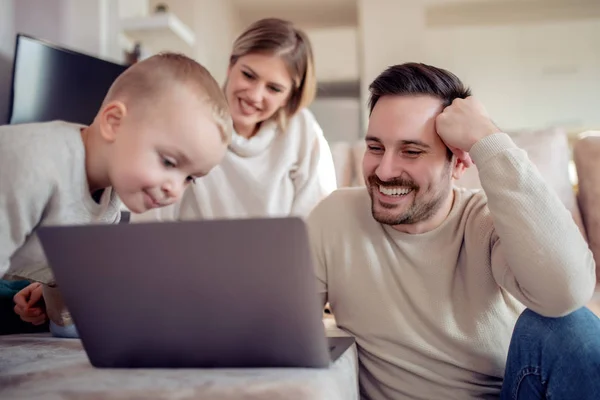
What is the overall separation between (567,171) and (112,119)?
163 centimetres

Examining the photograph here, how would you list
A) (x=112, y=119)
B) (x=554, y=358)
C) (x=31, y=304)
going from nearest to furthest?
(x=554, y=358) → (x=112, y=119) → (x=31, y=304)

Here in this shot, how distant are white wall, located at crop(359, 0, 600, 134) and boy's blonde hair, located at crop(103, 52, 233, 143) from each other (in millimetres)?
3585

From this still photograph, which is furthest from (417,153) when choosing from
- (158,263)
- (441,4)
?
(441,4)

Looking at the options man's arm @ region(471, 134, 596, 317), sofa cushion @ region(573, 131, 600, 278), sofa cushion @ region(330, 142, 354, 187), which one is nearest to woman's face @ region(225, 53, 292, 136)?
sofa cushion @ region(330, 142, 354, 187)

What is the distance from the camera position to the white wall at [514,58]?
444 cm

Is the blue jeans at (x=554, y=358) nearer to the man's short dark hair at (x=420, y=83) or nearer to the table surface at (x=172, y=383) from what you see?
the table surface at (x=172, y=383)

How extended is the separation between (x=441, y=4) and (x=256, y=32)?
11.2 ft

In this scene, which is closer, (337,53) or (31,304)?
(31,304)

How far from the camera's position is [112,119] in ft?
3.08

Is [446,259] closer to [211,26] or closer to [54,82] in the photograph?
[54,82]

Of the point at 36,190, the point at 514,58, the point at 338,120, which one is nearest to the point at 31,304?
the point at 36,190

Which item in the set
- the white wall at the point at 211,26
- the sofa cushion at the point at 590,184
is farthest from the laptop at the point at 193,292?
the white wall at the point at 211,26

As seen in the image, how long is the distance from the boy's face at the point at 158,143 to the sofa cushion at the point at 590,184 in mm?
1480

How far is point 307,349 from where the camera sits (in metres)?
0.63
